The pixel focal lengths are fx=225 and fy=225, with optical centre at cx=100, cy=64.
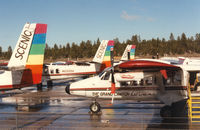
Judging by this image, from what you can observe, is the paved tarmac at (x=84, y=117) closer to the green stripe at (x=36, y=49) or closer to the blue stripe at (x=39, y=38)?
the green stripe at (x=36, y=49)

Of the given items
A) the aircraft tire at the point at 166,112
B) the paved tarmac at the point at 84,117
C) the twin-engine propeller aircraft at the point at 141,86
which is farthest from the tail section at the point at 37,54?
the aircraft tire at the point at 166,112

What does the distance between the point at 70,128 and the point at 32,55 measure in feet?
25.9

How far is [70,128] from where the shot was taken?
1144 centimetres

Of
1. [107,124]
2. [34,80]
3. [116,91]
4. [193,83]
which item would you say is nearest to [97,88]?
[116,91]

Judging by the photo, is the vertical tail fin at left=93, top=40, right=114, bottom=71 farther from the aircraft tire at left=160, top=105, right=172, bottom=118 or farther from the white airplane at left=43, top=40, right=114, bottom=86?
the aircraft tire at left=160, top=105, right=172, bottom=118

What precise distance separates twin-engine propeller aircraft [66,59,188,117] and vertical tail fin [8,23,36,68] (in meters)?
4.75

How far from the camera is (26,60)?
17031 millimetres

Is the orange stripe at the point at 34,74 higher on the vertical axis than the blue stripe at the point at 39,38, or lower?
lower

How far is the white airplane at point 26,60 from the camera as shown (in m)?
16.7

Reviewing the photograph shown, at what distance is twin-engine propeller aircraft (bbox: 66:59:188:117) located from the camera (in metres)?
13.3

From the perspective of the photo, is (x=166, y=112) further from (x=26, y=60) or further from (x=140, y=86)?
(x=26, y=60)

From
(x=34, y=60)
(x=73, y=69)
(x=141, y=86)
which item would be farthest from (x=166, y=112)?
(x=73, y=69)

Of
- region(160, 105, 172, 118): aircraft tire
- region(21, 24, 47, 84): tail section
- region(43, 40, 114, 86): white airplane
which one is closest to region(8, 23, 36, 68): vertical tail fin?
region(21, 24, 47, 84): tail section

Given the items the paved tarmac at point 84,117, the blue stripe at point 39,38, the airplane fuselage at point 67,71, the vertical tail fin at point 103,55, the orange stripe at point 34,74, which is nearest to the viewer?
the paved tarmac at point 84,117
